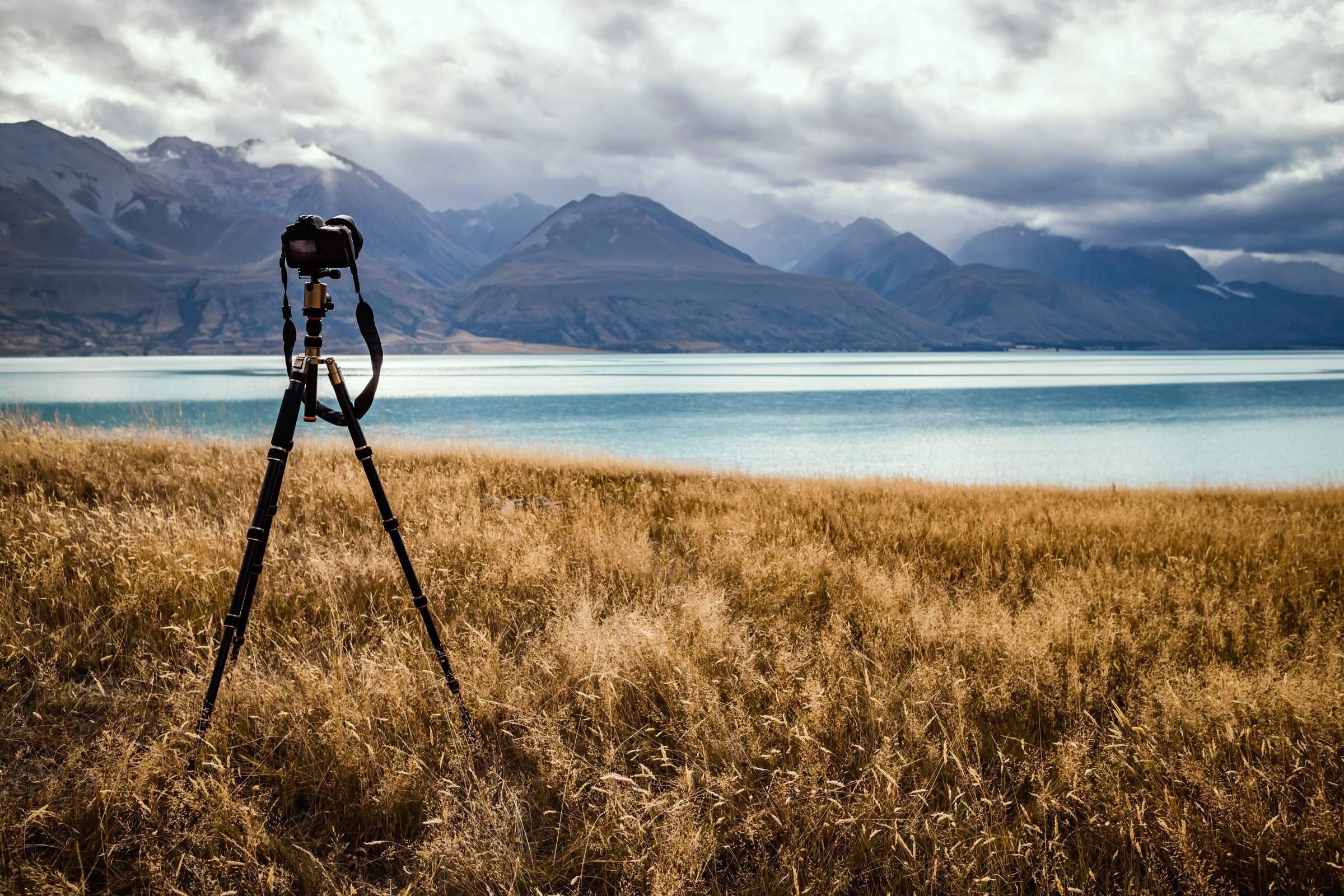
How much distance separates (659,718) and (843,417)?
169 ft

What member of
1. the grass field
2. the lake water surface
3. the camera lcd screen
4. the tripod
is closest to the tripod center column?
the tripod

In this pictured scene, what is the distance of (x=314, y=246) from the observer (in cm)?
324

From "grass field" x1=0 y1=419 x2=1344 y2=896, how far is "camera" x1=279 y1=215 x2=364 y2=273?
2.20 m

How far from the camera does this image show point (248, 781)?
3469mm

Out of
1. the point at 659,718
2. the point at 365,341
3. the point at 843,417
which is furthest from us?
the point at 843,417

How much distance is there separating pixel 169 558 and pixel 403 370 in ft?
439

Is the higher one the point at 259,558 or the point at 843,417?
the point at 259,558

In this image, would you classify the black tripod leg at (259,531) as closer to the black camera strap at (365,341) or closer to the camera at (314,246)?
the black camera strap at (365,341)

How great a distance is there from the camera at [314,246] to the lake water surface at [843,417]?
7931 mm

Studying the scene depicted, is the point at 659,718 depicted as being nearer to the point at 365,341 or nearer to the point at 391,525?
the point at 391,525

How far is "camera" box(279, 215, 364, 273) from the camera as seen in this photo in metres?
3.21

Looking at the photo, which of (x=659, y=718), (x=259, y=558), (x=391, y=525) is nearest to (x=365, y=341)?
(x=391, y=525)

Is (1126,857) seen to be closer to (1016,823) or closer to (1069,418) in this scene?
(1016,823)

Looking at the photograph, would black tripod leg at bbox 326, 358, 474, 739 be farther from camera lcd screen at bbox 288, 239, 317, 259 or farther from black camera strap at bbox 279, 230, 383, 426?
camera lcd screen at bbox 288, 239, 317, 259
